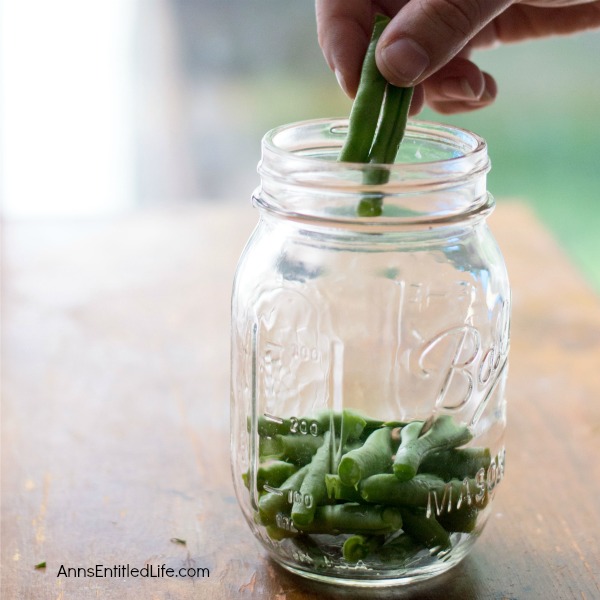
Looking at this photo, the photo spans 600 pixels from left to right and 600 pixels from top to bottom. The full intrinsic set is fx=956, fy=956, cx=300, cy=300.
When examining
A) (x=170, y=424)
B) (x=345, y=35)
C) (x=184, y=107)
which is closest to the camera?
(x=345, y=35)

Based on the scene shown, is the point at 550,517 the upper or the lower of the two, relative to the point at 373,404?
lower

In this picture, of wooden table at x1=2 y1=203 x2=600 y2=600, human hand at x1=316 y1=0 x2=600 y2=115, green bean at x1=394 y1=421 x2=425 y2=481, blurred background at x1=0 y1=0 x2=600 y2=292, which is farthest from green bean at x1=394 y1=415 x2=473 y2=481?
blurred background at x1=0 y1=0 x2=600 y2=292

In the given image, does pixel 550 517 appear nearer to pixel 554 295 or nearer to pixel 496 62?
pixel 554 295

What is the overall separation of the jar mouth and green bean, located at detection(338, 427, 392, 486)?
0.53 ft

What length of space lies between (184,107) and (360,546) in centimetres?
273

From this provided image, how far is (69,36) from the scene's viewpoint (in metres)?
3.12

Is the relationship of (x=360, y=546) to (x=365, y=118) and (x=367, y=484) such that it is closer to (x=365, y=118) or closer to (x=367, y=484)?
(x=367, y=484)

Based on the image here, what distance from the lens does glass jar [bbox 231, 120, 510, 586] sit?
68 cm

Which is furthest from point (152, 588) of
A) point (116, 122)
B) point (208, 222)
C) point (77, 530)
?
point (116, 122)

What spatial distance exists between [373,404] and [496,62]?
2860 mm

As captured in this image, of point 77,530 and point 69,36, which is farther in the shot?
point 69,36

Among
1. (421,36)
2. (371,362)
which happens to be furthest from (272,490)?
(421,36)

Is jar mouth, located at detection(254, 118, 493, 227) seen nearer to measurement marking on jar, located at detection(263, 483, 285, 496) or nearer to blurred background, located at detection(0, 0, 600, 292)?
measurement marking on jar, located at detection(263, 483, 285, 496)

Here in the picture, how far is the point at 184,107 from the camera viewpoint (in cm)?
325
